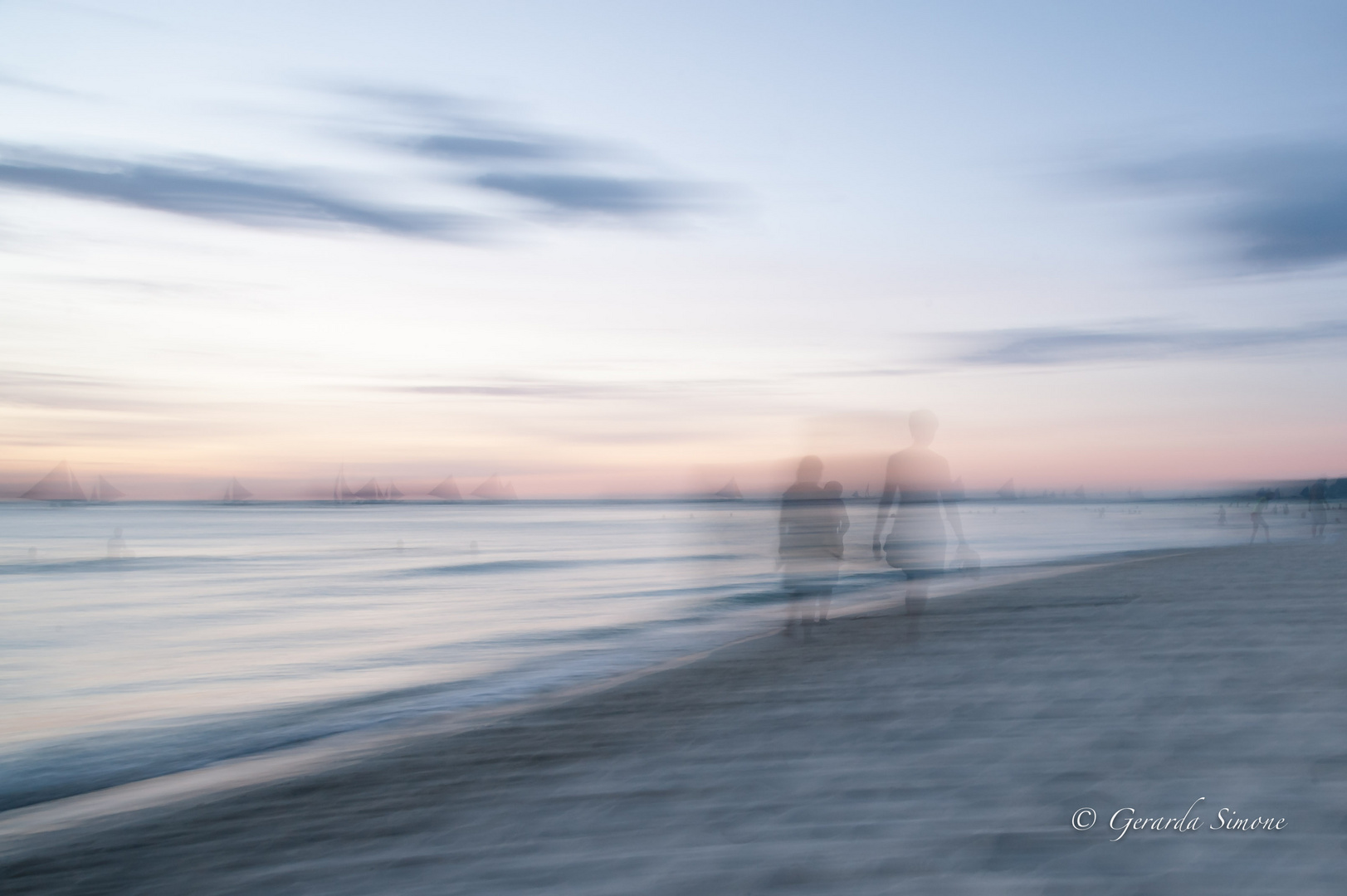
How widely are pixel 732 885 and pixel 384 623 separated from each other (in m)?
13.5

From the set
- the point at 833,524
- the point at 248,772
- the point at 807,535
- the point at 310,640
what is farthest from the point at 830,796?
the point at 310,640

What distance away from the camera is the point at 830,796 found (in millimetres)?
3885

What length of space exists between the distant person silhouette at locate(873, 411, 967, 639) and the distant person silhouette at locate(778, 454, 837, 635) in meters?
1.02

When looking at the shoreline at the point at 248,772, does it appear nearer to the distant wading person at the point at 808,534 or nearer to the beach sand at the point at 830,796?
the beach sand at the point at 830,796

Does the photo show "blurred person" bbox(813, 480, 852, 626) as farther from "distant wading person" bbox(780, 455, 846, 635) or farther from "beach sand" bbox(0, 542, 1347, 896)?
"beach sand" bbox(0, 542, 1347, 896)

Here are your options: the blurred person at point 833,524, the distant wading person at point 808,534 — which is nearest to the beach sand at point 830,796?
the distant wading person at point 808,534

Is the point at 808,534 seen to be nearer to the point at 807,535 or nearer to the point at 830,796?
the point at 807,535

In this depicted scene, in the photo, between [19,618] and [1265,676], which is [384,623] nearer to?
[19,618]

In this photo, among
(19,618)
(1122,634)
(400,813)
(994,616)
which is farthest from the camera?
(19,618)

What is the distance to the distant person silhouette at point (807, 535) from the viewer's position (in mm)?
9109

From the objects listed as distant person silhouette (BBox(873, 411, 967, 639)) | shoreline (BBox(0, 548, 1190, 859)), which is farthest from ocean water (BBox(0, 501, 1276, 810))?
distant person silhouette (BBox(873, 411, 967, 639))

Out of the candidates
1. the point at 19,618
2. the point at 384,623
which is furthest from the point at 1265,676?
the point at 19,618

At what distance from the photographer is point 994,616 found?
10.0 meters

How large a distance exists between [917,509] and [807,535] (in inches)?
63.6
